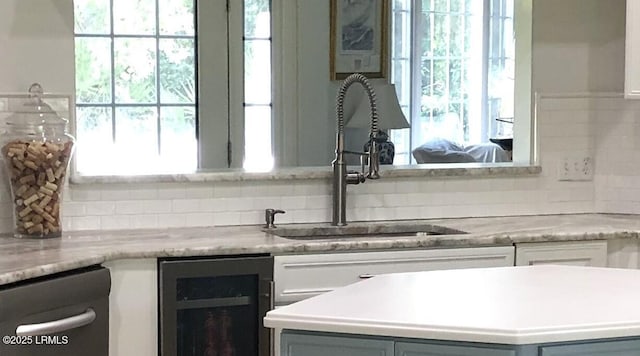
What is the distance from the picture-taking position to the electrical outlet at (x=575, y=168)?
3.99m

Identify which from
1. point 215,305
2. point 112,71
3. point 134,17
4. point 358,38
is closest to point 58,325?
point 215,305

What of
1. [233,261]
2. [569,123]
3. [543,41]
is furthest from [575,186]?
[233,261]

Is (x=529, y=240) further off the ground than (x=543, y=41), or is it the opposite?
(x=543, y=41)

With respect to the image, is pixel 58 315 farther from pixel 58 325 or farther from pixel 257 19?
pixel 257 19

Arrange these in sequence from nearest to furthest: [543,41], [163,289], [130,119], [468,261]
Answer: [163,289], [468,261], [543,41], [130,119]

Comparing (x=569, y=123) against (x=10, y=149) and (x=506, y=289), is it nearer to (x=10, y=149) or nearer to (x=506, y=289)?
(x=506, y=289)

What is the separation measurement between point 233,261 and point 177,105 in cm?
156

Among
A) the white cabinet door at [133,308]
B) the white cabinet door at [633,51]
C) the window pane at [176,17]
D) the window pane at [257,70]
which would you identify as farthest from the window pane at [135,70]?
the white cabinet door at [633,51]

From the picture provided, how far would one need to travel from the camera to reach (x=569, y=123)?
3980 mm

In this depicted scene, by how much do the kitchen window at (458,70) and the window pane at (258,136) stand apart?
1741 mm

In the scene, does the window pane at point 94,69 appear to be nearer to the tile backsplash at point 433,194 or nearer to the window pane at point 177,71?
the window pane at point 177,71

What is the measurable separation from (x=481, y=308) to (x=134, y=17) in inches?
108

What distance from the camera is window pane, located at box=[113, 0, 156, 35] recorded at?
14.2ft

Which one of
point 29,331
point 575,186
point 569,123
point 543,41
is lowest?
point 29,331
